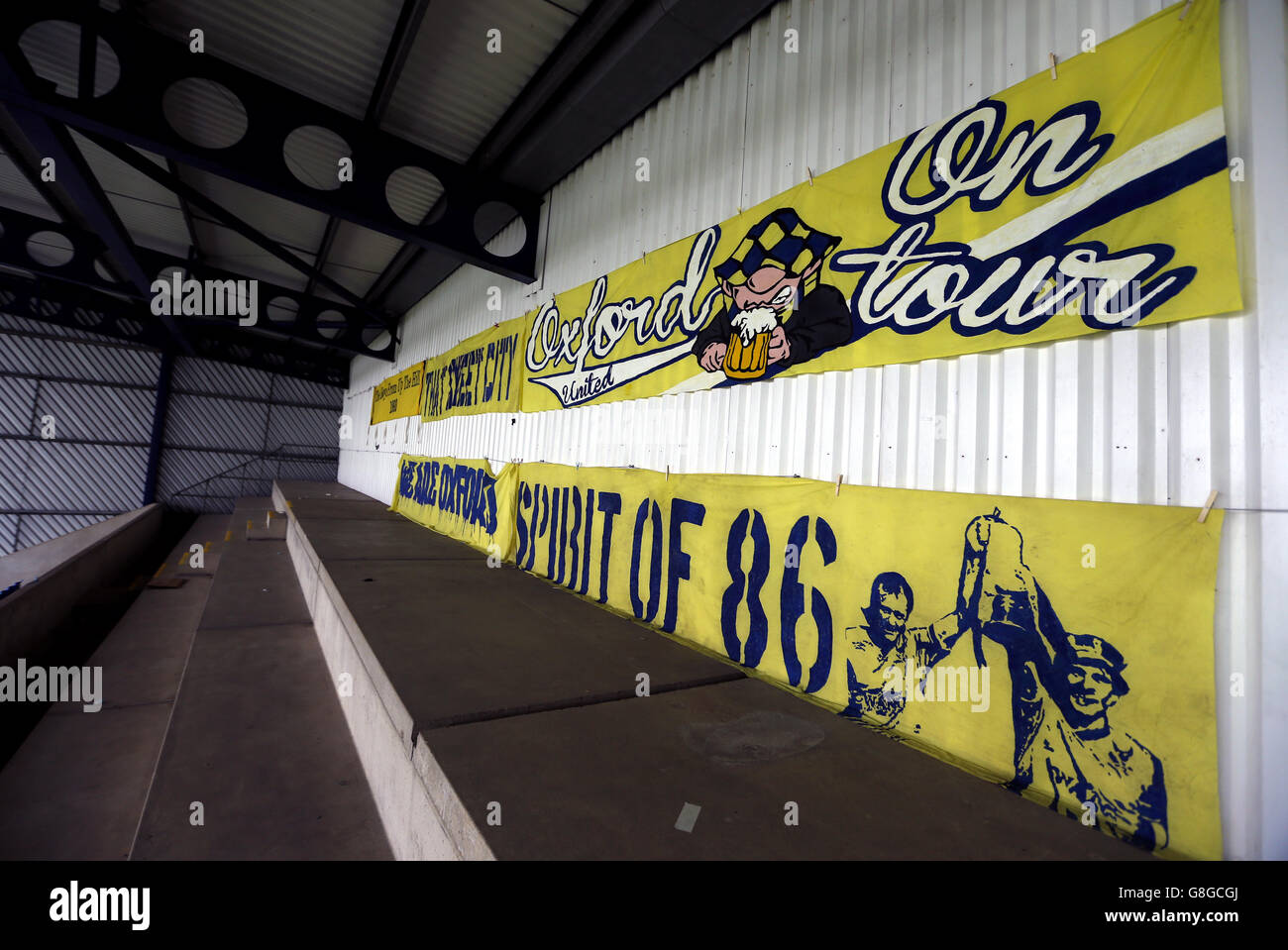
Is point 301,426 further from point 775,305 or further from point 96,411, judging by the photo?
point 775,305

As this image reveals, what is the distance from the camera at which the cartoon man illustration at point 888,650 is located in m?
2.06

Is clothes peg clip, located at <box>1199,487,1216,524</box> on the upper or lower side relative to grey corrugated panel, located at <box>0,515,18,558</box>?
upper

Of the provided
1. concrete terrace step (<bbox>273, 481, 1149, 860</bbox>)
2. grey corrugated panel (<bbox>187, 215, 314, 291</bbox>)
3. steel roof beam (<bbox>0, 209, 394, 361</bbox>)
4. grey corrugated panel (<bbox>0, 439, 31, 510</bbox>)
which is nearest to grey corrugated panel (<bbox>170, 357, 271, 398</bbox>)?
steel roof beam (<bbox>0, 209, 394, 361</bbox>)

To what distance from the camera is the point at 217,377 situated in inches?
612

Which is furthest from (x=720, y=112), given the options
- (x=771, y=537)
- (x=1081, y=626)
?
(x=1081, y=626)

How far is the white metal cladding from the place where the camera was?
1.45 meters

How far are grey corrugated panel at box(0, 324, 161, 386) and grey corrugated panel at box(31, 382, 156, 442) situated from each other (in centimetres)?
33

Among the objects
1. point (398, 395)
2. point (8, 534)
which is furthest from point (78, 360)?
point (398, 395)

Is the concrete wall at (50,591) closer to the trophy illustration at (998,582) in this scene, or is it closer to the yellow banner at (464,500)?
the yellow banner at (464,500)

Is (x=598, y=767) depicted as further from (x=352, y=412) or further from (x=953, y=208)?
(x=352, y=412)

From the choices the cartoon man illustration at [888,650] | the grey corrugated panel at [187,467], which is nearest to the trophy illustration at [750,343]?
the cartoon man illustration at [888,650]

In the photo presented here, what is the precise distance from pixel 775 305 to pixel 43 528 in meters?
19.7

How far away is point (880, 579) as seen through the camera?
87.7 inches

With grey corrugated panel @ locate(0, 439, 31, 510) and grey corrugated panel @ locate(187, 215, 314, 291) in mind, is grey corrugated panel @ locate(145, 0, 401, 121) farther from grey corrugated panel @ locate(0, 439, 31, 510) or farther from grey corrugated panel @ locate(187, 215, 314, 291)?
grey corrugated panel @ locate(0, 439, 31, 510)
